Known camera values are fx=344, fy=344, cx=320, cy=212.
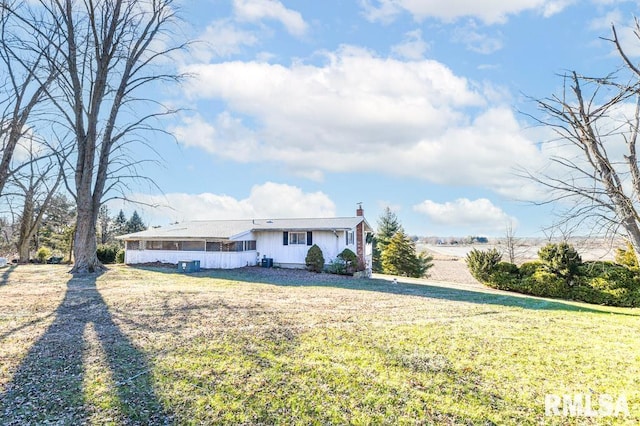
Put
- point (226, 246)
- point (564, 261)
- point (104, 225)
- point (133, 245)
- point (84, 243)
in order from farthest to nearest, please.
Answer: point (104, 225) → point (133, 245) → point (226, 246) → point (84, 243) → point (564, 261)

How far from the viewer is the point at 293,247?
21.5m

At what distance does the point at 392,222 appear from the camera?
3631 centimetres

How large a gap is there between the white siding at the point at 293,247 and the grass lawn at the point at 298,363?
11637mm

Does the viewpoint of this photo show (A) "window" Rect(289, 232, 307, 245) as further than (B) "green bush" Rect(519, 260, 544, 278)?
Yes

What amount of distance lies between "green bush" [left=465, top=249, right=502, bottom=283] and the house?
6.12 m

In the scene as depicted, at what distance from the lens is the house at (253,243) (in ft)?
67.9

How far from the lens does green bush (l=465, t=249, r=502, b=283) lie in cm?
1747

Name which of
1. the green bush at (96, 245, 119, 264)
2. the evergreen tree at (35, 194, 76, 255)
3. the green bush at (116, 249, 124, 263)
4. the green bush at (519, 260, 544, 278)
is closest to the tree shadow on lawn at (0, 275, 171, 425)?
the green bush at (519, 260, 544, 278)

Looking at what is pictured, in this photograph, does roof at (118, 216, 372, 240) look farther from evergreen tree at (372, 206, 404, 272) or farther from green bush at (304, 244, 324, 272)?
evergreen tree at (372, 206, 404, 272)

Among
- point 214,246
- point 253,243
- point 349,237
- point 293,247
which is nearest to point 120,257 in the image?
point 214,246

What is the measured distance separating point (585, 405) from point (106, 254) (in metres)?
29.1

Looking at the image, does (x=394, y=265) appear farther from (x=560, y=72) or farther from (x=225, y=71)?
(x=560, y=72)

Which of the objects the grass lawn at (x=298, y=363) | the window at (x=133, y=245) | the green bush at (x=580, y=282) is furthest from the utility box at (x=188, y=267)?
the green bush at (x=580, y=282)

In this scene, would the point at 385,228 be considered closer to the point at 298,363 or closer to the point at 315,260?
the point at 315,260
